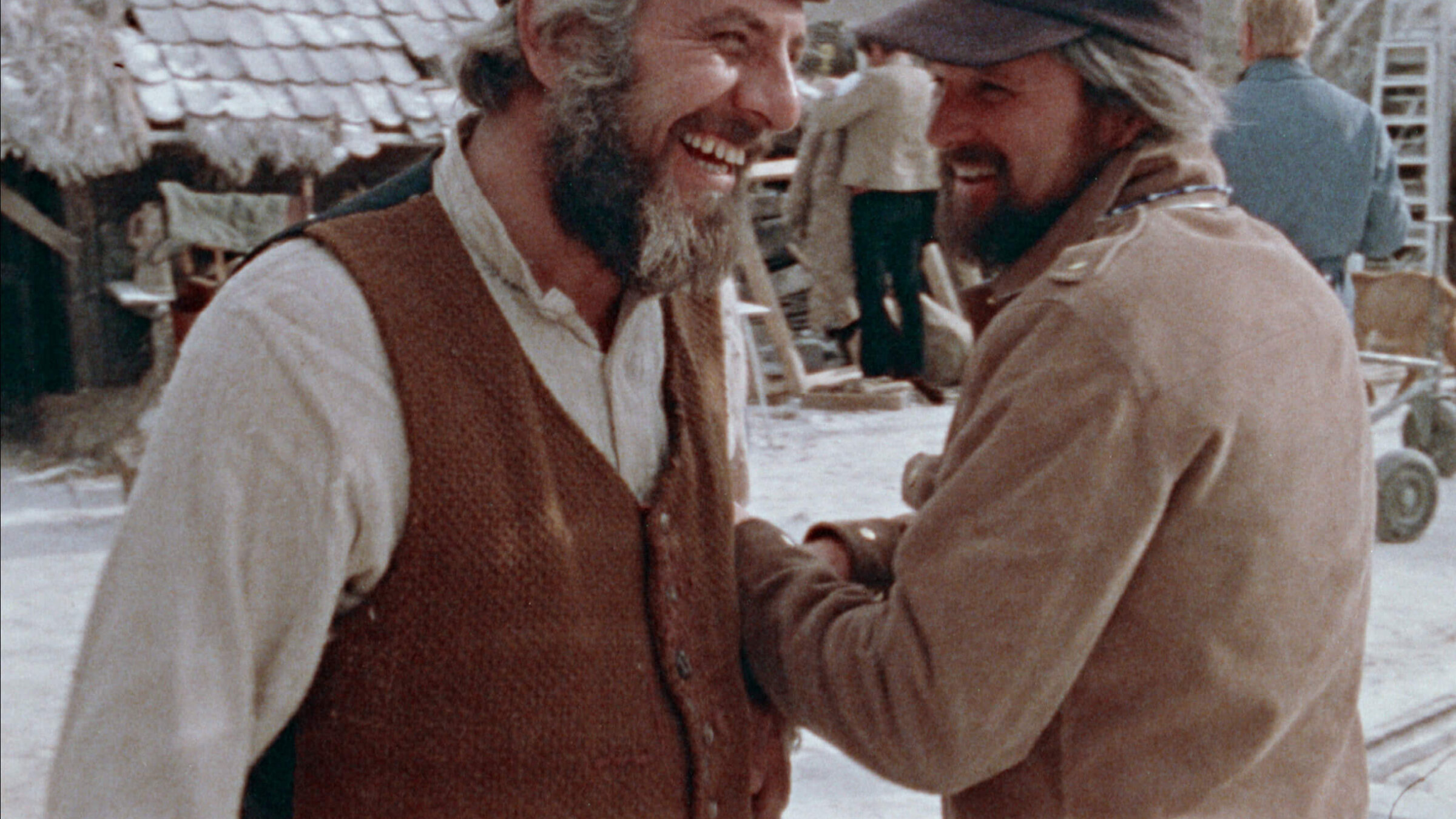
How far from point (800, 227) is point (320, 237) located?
7.16 m

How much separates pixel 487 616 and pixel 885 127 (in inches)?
260

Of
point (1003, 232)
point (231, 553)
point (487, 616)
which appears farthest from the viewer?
point (1003, 232)

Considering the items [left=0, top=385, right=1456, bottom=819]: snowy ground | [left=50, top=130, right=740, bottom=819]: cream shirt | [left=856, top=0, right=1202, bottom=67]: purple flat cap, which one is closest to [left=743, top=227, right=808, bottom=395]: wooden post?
[left=0, top=385, right=1456, bottom=819]: snowy ground

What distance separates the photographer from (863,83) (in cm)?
787

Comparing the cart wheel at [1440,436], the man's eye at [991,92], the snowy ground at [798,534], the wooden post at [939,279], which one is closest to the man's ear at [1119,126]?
the man's eye at [991,92]

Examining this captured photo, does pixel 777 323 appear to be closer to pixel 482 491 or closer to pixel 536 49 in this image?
pixel 536 49

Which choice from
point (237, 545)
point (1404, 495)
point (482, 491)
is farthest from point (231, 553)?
point (1404, 495)

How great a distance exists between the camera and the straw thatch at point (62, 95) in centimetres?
795

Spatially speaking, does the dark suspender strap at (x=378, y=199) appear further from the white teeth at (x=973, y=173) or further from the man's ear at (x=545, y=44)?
the white teeth at (x=973, y=173)

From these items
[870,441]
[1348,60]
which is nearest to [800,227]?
[870,441]

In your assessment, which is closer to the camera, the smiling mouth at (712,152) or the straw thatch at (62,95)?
the smiling mouth at (712,152)

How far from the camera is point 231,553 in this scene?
127 centimetres

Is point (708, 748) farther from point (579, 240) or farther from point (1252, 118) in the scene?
point (1252, 118)

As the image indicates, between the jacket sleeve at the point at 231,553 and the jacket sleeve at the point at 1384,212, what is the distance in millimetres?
4313
